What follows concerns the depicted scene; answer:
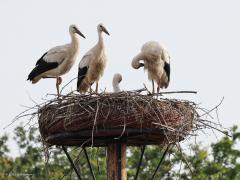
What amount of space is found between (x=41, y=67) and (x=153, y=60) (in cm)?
185

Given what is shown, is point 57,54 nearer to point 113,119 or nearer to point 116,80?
point 116,80

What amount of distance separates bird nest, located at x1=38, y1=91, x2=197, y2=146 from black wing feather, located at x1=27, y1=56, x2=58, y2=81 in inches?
127

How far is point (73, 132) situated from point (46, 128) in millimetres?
445

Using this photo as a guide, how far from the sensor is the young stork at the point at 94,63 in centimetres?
1120

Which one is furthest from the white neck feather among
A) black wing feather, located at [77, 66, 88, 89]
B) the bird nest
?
the bird nest

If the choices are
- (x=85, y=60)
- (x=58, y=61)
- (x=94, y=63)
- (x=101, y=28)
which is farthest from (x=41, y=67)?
(x=101, y=28)

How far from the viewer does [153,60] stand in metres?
11.8

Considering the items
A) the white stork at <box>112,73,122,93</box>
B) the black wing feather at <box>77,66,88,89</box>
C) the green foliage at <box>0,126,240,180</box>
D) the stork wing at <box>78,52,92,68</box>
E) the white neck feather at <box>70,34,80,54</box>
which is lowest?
the green foliage at <box>0,126,240,180</box>

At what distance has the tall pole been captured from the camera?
861cm

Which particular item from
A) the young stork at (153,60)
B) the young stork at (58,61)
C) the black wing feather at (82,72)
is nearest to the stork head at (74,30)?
→ the young stork at (58,61)

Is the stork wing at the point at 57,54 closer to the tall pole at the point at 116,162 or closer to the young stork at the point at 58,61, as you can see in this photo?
the young stork at the point at 58,61

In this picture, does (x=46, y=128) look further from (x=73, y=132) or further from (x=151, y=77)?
(x=151, y=77)

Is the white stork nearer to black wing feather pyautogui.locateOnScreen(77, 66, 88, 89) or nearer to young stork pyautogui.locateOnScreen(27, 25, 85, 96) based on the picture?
black wing feather pyautogui.locateOnScreen(77, 66, 88, 89)

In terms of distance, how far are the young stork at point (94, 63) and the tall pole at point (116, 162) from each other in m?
2.70
